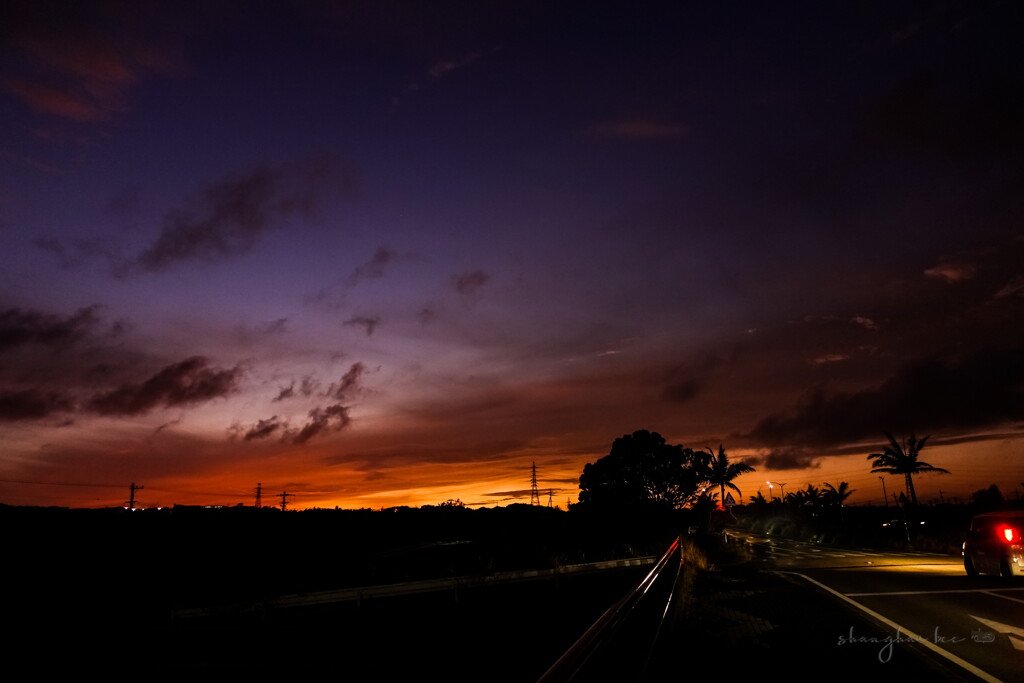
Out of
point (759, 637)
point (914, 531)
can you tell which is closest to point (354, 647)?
point (759, 637)

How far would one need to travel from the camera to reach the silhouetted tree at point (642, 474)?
71.1 metres

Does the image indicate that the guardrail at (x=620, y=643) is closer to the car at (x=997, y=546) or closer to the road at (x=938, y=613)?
the road at (x=938, y=613)

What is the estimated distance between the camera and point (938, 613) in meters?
11.1

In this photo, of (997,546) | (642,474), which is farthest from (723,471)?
(997,546)

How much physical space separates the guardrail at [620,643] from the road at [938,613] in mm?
3176

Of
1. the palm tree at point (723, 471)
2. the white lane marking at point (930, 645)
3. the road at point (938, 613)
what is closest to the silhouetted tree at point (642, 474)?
the palm tree at point (723, 471)

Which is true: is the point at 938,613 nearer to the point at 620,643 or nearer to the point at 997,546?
the point at 997,546

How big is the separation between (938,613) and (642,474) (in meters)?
A: 62.0

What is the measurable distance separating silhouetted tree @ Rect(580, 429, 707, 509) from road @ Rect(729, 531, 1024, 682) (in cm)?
5115

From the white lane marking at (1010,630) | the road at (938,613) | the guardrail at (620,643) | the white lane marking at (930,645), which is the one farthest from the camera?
the white lane marking at (1010,630)

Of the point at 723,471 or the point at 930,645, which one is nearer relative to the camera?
the point at 930,645

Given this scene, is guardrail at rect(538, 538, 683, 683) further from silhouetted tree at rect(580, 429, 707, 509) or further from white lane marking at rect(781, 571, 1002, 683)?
silhouetted tree at rect(580, 429, 707, 509)

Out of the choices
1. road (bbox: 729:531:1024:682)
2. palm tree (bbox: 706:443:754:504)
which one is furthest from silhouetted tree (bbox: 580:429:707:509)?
road (bbox: 729:531:1024:682)

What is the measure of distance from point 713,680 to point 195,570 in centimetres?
3798
